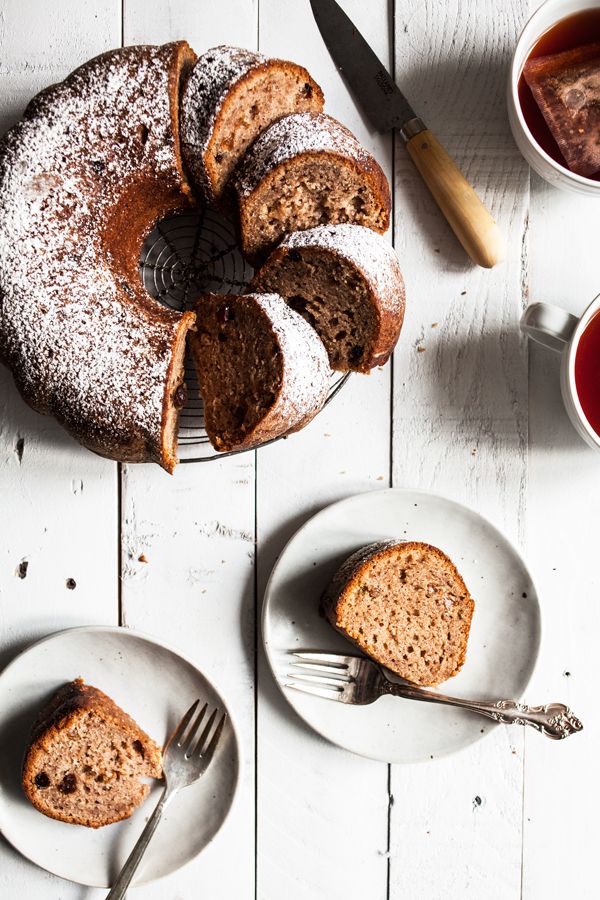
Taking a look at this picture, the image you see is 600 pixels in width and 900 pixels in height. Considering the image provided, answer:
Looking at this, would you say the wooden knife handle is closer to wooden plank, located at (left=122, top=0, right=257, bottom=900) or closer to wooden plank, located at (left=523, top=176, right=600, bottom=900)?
Answer: wooden plank, located at (left=523, top=176, right=600, bottom=900)

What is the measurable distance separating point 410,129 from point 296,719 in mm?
993

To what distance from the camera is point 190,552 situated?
1390mm

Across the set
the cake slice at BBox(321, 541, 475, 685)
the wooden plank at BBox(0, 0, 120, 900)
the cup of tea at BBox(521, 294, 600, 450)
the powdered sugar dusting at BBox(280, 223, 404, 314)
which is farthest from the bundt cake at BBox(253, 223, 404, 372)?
the wooden plank at BBox(0, 0, 120, 900)

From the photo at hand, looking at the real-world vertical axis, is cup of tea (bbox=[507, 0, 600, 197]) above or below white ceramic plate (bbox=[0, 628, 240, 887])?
above

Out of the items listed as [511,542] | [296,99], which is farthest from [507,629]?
[296,99]

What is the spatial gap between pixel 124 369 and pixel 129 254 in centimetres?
21

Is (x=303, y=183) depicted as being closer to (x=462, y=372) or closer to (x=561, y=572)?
(x=462, y=372)

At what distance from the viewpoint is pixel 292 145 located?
1150 mm

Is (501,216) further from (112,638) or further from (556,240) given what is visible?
(112,638)

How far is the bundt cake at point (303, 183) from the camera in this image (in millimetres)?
1154

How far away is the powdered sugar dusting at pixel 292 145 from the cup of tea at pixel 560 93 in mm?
257

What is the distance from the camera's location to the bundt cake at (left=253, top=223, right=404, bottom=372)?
1.16 meters

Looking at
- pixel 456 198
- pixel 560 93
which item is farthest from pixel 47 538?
pixel 560 93

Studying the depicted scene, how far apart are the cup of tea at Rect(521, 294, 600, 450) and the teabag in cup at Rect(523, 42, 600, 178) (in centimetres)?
22
